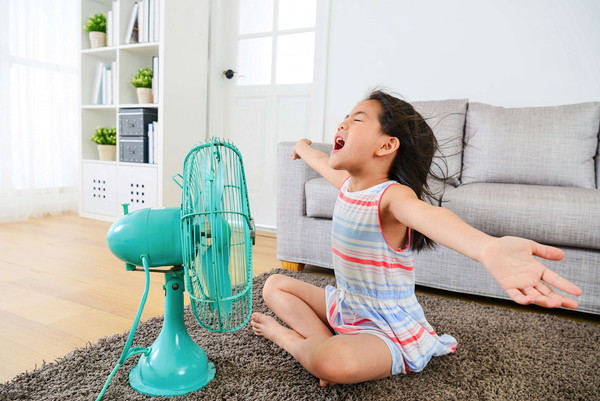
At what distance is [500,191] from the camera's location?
171 centimetres

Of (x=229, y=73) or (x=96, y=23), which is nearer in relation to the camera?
(x=96, y=23)

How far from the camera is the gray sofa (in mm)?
1562

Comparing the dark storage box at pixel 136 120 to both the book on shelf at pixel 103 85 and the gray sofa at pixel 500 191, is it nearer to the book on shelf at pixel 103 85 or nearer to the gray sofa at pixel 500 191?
the book on shelf at pixel 103 85

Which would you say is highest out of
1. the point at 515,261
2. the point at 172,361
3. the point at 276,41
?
the point at 276,41

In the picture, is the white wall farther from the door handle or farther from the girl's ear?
the girl's ear

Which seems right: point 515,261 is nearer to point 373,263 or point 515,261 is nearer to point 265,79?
point 373,263

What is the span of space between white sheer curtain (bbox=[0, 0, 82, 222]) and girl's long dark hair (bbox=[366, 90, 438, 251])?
2849mm

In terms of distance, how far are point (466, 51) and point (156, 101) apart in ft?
6.81

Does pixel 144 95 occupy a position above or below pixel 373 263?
above

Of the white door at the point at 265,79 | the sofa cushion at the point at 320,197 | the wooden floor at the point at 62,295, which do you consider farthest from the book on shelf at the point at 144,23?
the sofa cushion at the point at 320,197

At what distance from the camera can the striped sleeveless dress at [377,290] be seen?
103 centimetres

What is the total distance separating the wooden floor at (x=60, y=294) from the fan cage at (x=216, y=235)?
22.5 inches

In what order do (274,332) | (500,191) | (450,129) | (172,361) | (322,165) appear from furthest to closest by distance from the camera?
1. (450,129)
2. (500,191)
3. (322,165)
4. (274,332)
5. (172,361)

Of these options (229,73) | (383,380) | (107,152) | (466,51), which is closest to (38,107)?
(107,152)
